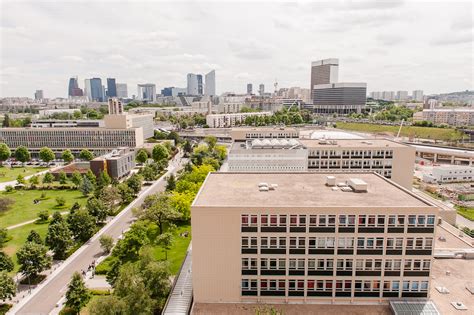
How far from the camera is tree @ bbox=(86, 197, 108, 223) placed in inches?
2304

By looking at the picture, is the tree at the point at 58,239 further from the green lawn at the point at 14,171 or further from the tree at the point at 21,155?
the tree at the point at 21,155

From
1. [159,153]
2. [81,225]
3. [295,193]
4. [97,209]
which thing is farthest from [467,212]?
[159,153]

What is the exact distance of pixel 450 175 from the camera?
91375mm

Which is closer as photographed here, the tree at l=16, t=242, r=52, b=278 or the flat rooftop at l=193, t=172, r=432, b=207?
the flat rooftop at l=193, t=172, r=432, b=207

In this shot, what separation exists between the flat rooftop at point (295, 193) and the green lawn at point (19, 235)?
3351cm

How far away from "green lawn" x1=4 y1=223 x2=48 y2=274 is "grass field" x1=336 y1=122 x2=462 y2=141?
497ft

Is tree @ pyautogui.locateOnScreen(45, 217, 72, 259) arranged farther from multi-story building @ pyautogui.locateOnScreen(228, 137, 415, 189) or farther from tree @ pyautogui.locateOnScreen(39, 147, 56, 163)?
tree @ pyautogui.locateOnScreen(39, 147, 56, 163)

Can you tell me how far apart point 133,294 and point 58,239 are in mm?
23093

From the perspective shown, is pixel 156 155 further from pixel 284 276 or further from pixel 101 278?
pixel 284 276

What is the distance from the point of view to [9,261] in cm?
4203

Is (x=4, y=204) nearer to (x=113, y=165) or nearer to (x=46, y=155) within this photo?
(x=113, y=165)

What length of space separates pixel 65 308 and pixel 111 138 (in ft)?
318

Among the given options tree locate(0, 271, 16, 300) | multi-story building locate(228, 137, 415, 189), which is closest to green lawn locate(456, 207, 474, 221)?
multi-story building locate(228, 137, 415, 189)

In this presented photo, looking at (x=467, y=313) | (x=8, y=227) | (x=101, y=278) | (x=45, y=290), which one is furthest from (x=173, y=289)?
(x=8, y=227)
